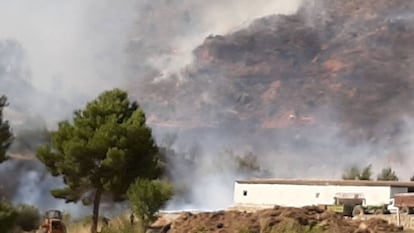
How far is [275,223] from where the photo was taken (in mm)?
28141

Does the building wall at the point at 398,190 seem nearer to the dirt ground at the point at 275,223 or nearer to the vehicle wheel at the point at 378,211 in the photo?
the vehicle wheel at the point at 378,211

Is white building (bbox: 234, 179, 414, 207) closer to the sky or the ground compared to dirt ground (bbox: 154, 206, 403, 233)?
closer to the sky

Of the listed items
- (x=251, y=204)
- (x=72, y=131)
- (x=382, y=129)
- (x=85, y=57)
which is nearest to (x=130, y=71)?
(x=85, y=57)

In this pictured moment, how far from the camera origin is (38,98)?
A: 122 m

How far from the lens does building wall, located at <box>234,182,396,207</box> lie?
4700 cm

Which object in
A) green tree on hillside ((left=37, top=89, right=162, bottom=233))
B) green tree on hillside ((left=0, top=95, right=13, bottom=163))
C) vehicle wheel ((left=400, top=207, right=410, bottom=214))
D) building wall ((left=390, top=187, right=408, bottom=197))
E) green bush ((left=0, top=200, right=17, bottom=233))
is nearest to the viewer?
green bush ((left=0, top=200, right=17, bottom=233))

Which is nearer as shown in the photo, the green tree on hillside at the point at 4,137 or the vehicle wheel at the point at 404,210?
the green tree on hillside at the point at 4,137

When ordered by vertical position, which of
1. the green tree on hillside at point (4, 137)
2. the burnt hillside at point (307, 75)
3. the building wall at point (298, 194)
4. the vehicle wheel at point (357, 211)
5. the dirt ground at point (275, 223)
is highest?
the burnt hillside at point (307, 75)

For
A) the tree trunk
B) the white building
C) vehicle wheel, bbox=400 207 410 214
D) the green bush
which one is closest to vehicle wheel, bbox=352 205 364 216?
vehicle wheel, bbox=400 207 410 214

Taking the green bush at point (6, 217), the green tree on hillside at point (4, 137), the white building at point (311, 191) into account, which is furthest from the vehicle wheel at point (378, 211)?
the green bush at point (6, 217)

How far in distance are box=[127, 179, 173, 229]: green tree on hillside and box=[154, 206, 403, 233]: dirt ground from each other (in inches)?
61.3

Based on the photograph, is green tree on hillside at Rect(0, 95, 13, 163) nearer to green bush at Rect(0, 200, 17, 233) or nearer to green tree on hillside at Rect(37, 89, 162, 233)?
green bush at Rect(0, 200, 17, 233)

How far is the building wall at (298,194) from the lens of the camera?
47.0 metres

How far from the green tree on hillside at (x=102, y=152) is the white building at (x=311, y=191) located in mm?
13861
